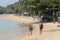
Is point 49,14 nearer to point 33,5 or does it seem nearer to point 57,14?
point 57,14

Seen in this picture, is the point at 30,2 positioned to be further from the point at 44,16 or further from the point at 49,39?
the point at 49,39

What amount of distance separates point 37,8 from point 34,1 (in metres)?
2.14

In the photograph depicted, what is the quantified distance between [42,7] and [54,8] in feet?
9.02

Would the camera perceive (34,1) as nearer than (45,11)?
Yes

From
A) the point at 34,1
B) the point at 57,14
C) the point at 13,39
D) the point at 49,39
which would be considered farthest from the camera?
the point at 57,14

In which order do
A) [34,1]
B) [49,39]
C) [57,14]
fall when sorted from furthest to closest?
[57,14] < [34,1] < [49,39]

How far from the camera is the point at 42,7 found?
4747cm

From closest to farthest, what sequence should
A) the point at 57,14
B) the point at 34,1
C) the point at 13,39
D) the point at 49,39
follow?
the point at 49,39
the point at 13,39
the point at 34,1
the point at 57,14

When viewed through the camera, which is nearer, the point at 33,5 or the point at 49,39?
the point at 49,39

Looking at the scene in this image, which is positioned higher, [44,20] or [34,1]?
[34,1]

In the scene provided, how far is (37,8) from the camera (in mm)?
46875

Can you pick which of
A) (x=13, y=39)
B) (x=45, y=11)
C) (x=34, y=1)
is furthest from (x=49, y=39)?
(x=45, y=11)

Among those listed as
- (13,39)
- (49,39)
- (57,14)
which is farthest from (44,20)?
(49,39)

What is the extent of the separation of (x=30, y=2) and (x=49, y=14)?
6339mm
